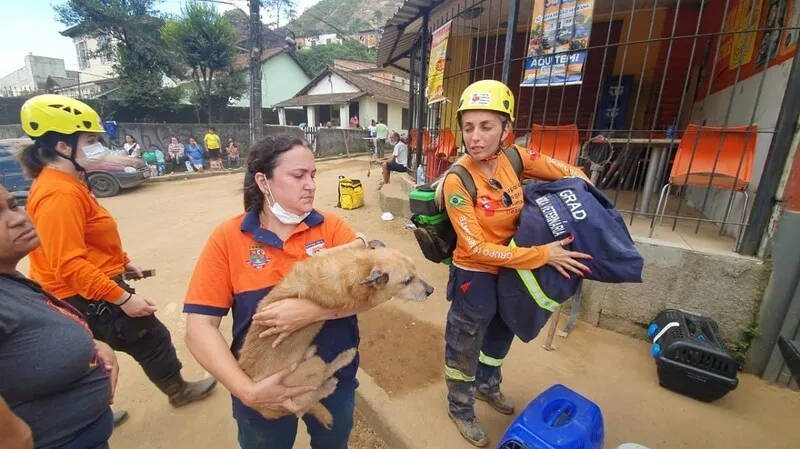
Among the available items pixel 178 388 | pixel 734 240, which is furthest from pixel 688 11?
pixel 178 388

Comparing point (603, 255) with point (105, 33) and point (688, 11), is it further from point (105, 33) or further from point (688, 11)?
point (105, 33)

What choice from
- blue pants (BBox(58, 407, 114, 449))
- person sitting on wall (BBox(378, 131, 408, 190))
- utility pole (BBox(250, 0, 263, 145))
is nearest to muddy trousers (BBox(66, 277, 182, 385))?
blue pants (BBox(58, 407, 114, 449))

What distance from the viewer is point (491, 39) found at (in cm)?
834

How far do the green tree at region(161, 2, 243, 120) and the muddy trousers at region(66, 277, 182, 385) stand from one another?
24708 mm

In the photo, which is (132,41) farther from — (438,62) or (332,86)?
(438,62)

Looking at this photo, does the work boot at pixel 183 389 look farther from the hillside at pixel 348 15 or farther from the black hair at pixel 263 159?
the hillside at pixel 348 15

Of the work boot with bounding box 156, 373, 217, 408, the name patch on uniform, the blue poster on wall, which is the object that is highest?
the blue poster on wall

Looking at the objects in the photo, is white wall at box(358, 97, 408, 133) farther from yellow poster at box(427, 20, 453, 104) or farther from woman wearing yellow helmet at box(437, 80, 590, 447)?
woman wearing yellow helmet at box(437, 80, 590, 447)

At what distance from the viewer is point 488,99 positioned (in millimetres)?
2039

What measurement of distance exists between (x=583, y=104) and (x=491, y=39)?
287 cm

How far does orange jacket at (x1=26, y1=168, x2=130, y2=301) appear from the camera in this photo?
78.7 inches

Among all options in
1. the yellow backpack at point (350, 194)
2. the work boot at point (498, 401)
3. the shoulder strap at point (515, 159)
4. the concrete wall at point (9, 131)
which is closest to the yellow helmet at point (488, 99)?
the shoulder strap at point (515, 159)

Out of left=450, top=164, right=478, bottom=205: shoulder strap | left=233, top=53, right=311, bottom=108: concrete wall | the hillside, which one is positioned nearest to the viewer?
left=450, top=164, right=478, bottom=205: shoulder strap

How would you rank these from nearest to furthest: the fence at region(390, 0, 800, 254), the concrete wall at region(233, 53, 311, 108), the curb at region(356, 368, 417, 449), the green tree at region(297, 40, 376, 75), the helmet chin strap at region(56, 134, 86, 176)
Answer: the helmet chin strap at region(56, 134, 86, 176), the curb at region(356, 368, 417, 449), the fence at region(390, 0, 800, 254), the concrete wall at region(233, 53, 311, 108), the green tree at region(297, 40, 376, 75)
